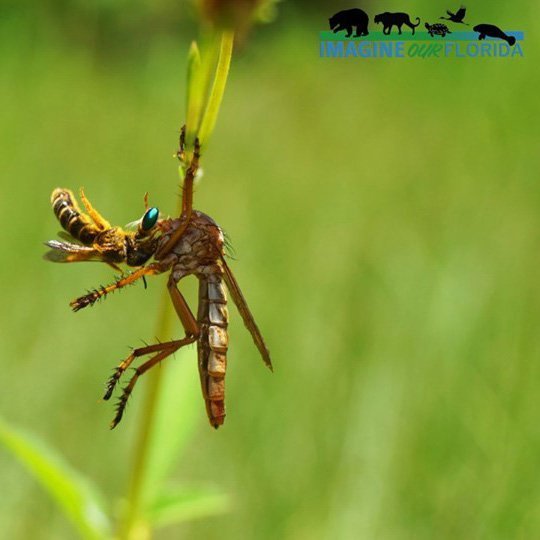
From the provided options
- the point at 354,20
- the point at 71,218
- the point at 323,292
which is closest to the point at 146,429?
the point at 71,218

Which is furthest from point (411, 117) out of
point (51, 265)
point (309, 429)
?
point (309, 429)

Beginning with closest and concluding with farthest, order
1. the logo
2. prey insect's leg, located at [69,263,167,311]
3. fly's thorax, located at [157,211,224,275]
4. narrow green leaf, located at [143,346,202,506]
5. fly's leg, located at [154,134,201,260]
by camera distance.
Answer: fly's leg, located at [154,134,201,260], prey insect's leg, located at [69,263,167,311], fly's thorax, located at [157,211,224,275], narrow green leaf, located at [143,346,202,506], the logo

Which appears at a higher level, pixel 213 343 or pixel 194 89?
pixel 194 89

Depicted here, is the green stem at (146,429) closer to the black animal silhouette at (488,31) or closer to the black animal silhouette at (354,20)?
the black animal silhouette at (354,20)

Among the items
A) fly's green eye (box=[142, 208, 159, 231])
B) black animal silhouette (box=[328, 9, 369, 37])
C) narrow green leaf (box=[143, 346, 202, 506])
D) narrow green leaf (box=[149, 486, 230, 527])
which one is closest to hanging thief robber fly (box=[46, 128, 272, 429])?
fly's green eye (box=[142, 208, 159, 231])

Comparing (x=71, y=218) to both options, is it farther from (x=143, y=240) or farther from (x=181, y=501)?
(x=181, y=501)

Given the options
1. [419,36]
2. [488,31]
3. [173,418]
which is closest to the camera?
[173,418]

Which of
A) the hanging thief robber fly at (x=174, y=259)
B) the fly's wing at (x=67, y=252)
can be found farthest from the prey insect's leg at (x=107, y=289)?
the fly's wing at (x=67, y=252)

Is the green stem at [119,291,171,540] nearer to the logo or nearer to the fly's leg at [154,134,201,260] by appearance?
the fly's leg at [154,134,201,260]
